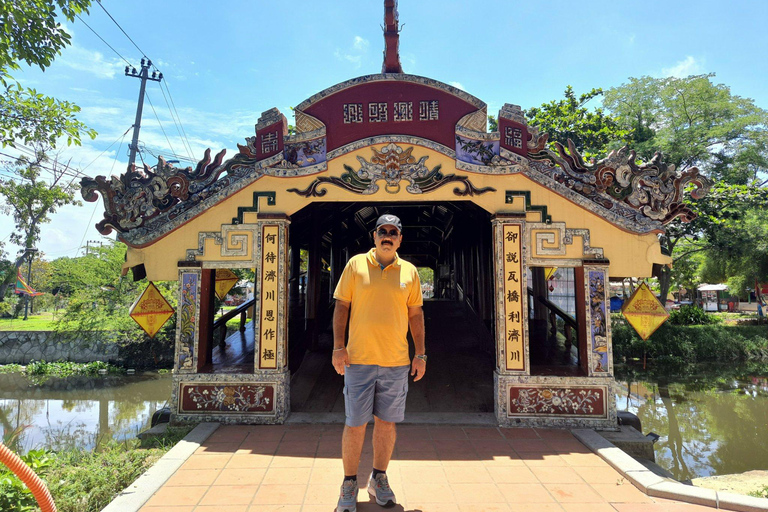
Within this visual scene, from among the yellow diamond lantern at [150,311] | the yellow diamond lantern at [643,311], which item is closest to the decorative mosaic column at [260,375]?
the yellow diamond lantern at [150,311]

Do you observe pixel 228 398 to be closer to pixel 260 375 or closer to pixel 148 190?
pixel 260 375

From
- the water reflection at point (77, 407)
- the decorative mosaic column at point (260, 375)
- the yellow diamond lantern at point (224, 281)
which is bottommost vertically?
the water reflection at point (77, 407)

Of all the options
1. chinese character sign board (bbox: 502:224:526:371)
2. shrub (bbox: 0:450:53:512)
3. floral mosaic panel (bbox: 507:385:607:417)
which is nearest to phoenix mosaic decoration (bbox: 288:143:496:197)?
chinese character sign board (bbox: 502:224:526:371)

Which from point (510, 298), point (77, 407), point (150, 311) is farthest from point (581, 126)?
point (77, 407)

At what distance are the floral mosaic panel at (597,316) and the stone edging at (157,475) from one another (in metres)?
4.38

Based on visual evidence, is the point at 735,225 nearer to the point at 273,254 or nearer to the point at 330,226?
the point at 330,226

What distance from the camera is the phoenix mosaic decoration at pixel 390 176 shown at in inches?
207

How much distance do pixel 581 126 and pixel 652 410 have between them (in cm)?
820

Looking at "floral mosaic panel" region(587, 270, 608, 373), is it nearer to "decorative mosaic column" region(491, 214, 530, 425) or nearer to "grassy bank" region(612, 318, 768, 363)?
"decorative mosaic column" region(491, 214, 530, 425)

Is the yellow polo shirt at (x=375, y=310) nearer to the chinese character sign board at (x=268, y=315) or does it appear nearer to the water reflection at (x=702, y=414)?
the chinese character sign board at (x=268, y=315)

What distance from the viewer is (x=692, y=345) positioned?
14.5 metres

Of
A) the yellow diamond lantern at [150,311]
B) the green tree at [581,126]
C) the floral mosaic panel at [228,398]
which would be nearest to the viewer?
the floral mosaic panel at [228,398]

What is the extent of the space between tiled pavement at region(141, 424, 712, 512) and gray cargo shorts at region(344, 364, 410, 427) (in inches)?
25.8

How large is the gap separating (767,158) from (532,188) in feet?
44.3
